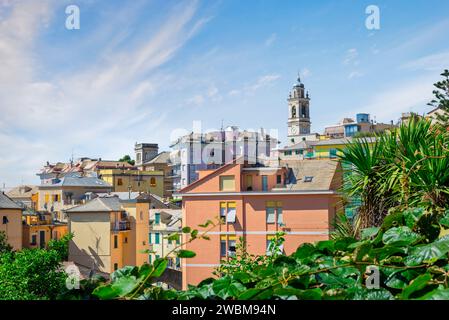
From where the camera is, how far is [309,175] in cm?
1138

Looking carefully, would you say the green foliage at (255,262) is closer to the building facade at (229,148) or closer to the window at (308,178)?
the building facade at (229,148)

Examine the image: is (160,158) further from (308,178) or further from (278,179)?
(308,178)

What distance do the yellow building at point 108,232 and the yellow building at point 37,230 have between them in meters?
3.51

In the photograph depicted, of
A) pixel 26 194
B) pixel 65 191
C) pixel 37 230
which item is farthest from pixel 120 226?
pixel 26 194

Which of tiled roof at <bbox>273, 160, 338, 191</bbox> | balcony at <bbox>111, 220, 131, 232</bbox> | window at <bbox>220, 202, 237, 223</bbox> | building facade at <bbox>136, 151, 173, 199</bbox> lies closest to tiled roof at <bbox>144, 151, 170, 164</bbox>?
building facade at <bbox>136, 151, 173, 199</bbox>

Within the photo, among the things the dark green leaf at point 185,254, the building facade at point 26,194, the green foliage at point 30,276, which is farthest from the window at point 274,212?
the building facade at point 26,194

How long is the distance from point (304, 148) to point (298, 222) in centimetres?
2840

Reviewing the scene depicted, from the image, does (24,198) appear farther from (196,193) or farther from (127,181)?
(196,193)

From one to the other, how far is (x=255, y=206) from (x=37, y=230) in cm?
1522

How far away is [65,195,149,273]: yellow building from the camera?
15.7 metres

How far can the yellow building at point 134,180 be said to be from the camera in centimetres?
3606

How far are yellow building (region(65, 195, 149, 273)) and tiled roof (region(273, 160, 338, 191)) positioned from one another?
4296 millimetres
